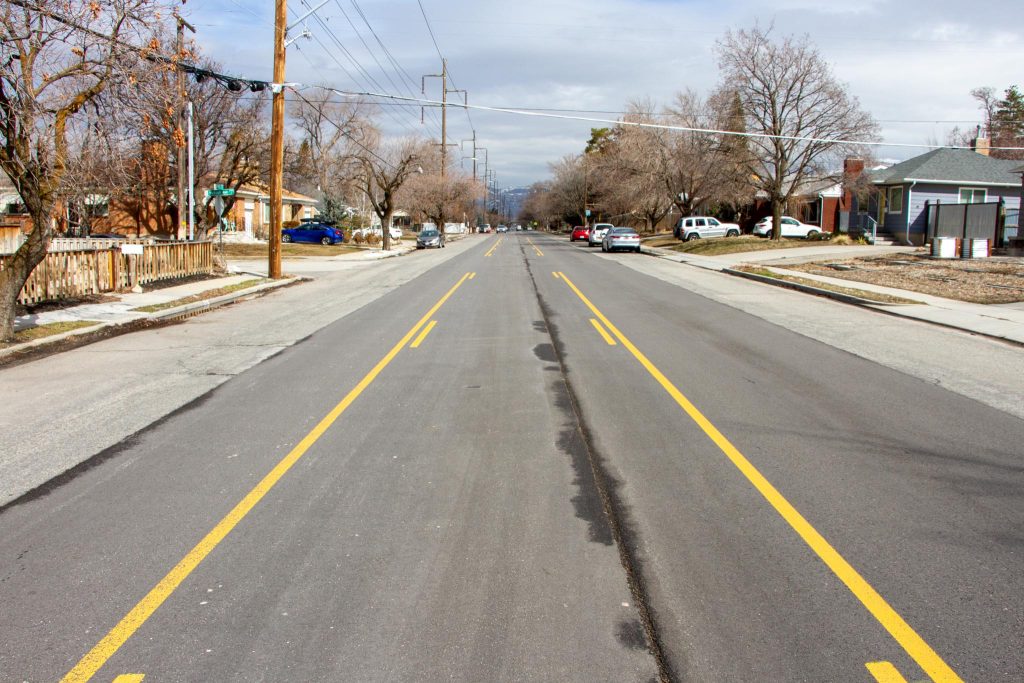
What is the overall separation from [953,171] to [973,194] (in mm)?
1963

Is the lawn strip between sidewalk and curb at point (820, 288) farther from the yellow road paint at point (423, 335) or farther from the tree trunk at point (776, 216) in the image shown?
the tree trunk at point (776, 216)

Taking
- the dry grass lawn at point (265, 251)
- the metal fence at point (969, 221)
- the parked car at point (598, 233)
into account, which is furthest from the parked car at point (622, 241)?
the metal fence at point (969, 221)

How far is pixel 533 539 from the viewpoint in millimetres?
4859

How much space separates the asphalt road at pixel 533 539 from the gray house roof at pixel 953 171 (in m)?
38.2

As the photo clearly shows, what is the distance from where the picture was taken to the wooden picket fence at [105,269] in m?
16.8

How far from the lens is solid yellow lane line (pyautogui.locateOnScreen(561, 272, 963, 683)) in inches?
139

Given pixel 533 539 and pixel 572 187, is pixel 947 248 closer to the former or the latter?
pixel 533 539

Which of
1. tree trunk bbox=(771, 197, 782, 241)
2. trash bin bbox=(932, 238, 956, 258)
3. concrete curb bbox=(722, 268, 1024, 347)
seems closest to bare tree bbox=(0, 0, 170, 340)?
concrete curb bbox=(722, 268, 1024, 347)

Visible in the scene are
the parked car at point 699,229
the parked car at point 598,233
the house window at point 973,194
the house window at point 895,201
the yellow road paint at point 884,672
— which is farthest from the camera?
the parked car at point 598,233

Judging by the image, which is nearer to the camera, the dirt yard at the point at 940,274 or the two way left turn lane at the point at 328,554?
the two way left turn lane at the point at 328,554

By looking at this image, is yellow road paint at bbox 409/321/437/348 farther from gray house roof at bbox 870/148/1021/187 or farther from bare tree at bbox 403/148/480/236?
bare tree at bbox 403/148/480/236

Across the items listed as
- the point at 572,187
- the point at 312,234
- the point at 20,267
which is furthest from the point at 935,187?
the point at 572,187

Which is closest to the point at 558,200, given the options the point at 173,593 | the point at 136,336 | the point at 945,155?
the point at 945,155

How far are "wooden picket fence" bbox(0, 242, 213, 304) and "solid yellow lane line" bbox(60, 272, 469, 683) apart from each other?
1095 cm
